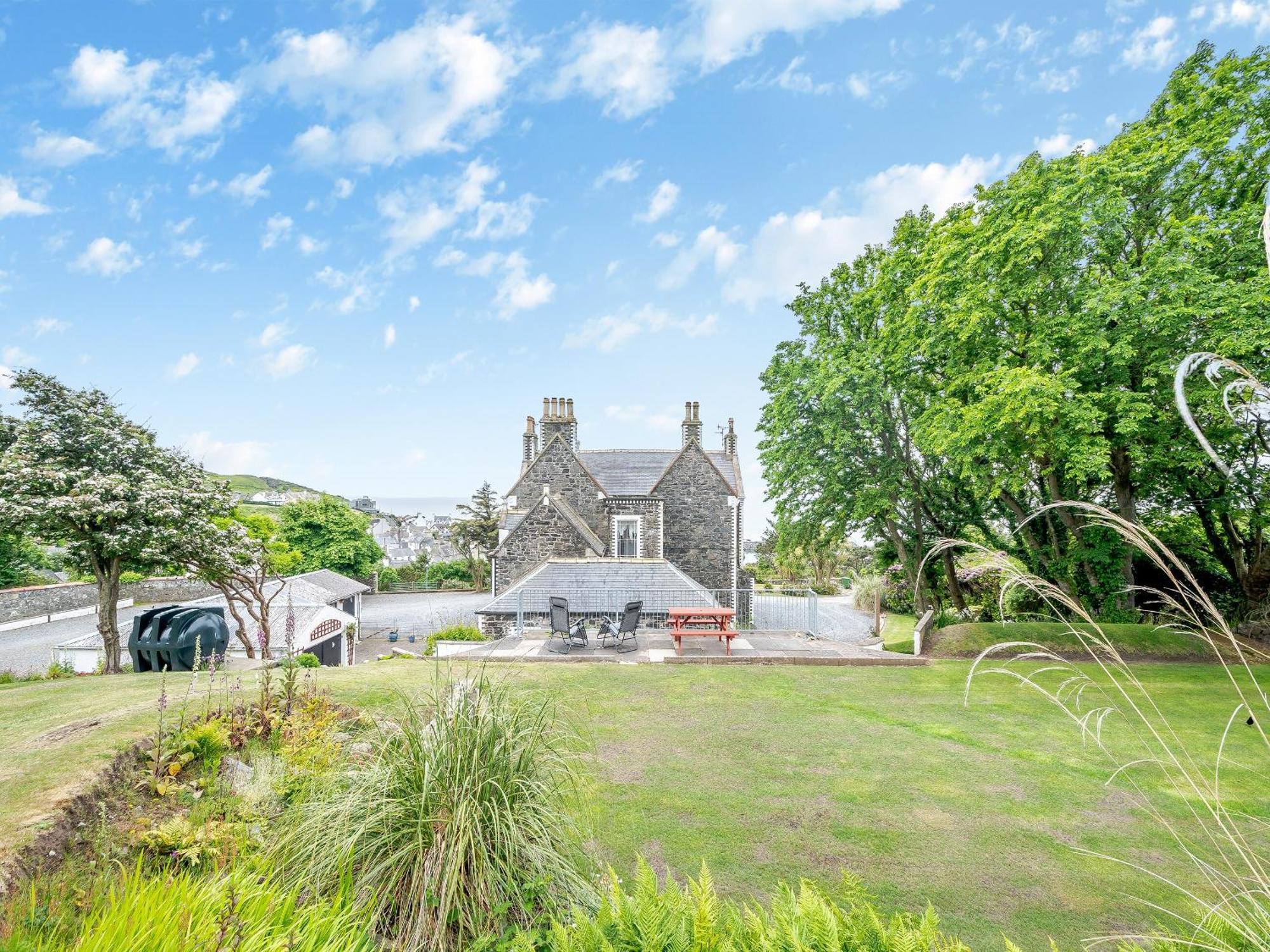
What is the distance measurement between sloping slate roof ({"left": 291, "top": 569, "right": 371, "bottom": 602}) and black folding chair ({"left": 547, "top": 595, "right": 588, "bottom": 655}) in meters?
11.4

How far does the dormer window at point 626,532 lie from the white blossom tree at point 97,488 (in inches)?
550

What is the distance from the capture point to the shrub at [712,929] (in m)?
2.07

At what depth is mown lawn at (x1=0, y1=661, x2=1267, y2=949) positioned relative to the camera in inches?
148

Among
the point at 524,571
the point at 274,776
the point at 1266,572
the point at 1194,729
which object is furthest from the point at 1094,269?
the point at 524,571

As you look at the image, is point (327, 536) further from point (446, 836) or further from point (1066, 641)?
point (1066, 641)

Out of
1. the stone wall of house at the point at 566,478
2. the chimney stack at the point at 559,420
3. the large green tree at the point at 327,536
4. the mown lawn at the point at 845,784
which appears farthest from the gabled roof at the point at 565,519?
the large green tree at the point at 327,536

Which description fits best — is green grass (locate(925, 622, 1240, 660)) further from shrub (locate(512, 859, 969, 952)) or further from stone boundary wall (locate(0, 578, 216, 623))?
stone boundary wall (locate(0, 578, 216, 623))

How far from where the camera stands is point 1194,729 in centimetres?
708

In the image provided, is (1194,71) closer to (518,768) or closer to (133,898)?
(518,768)

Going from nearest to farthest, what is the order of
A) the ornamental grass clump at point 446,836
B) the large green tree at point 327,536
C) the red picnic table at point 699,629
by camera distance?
the ornamental grass clump at point 446,836 → the red picnic table at point 699,629 → the large green tree at point 327,536

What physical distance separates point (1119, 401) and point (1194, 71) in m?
7.53

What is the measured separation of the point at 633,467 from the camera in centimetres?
2581

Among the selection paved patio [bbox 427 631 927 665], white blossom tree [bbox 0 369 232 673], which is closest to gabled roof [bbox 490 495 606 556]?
paved patio [bbox 427 631 927 665]

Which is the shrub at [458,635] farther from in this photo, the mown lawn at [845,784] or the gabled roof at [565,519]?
the mown lawn at [845,784]
